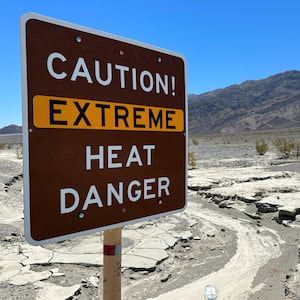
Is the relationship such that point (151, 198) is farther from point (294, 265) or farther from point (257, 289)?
point (294, 265)

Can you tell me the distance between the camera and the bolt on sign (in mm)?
1337

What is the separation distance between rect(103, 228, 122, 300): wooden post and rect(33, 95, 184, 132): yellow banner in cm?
48

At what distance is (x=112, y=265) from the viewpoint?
164 centimetres

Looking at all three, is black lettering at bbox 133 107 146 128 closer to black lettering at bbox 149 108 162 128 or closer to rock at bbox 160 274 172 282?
black lettering at bbox 149 108 162 128

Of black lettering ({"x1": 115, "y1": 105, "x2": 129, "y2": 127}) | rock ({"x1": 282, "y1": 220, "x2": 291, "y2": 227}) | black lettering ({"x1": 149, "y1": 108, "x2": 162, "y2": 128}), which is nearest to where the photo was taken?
black lettering ({"x1": 115, "y1": 105, "x2": 129, "y2": 127})

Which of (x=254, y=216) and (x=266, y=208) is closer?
(x=254, y=216)

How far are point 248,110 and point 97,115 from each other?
153m

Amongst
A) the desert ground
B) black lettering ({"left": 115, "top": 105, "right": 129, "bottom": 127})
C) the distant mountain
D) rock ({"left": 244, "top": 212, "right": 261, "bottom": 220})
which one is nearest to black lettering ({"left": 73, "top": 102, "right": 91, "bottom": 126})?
black lettering ({"left": 115, "top": 105, "right": 129, "bottom": 127})

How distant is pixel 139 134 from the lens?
5.41 ft

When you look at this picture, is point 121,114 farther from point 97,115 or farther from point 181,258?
point 181,258

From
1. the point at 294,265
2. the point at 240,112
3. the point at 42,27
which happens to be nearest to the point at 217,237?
the point at 294,265

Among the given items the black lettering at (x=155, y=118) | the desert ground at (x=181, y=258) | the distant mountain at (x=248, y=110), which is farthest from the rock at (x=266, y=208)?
the distant mountain at (x=248, y=110)

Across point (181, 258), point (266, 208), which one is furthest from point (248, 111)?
point (181, 258)

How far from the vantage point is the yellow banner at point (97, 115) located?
1.35 meters
